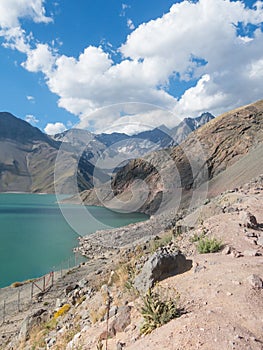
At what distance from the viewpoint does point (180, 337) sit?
4711 mm

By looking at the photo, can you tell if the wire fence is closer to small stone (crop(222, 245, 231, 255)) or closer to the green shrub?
small stone (crop(222, 245, 231, 255))

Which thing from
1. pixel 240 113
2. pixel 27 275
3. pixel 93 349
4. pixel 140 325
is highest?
pixel 240 113

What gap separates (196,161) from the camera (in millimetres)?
110375

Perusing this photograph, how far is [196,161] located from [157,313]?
108 meters

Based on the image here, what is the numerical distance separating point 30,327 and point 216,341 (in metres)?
9.61

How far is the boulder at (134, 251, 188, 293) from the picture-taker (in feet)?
23.6

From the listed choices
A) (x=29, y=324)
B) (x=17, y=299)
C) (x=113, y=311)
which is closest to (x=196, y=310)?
(x=113, y=311)

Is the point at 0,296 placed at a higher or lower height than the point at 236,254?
lower

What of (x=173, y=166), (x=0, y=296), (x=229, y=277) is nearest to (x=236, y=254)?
(x=229, y=277)

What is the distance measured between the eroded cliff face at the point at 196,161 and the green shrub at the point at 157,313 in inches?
3057

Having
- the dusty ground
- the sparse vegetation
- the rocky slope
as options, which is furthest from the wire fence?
the dusty ground

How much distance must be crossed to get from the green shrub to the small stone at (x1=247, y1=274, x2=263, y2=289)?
1.67 meters

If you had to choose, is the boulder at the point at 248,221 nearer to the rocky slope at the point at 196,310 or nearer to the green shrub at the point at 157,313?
the rocky slope at the point at 196,310

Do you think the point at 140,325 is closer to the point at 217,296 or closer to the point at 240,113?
the point at 217,296
